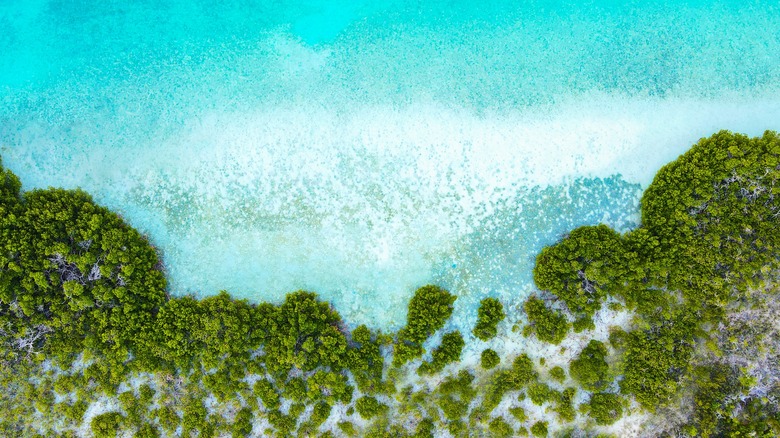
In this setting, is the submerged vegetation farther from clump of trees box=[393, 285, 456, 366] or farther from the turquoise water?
the turquoise water

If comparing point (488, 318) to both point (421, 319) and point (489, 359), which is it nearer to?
point (489, 359)

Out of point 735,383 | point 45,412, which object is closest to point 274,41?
point 45,412

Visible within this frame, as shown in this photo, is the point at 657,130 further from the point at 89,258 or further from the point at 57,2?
the point at 57,2

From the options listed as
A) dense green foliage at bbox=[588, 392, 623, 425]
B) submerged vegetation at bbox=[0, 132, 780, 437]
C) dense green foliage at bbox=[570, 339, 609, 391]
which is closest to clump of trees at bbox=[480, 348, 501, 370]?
submerged vegetation at bbox=[0, 132, 780, 437]

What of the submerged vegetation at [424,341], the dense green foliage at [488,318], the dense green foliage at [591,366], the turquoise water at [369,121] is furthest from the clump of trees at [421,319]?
the dense green foliage at [591,366]

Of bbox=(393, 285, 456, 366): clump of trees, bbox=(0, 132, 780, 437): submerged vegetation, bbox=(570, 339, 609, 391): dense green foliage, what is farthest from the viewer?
bbox=(570, 339, 609, 391): dense green foliage

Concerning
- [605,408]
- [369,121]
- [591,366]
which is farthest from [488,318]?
[369,121]
